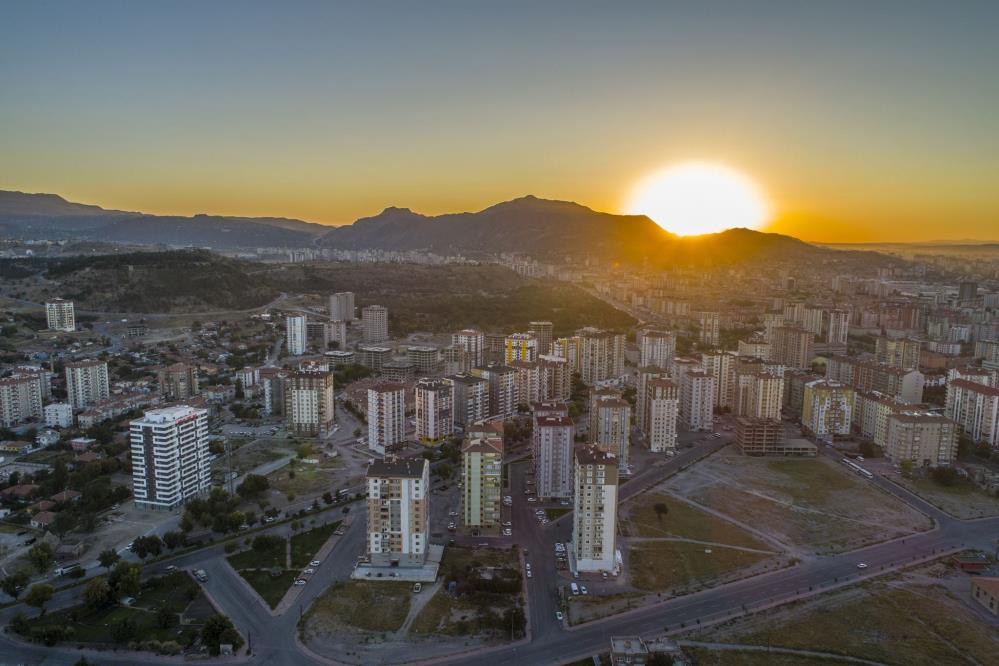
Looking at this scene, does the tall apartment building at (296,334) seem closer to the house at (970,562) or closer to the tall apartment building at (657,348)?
the tall apartment building at (657,348)

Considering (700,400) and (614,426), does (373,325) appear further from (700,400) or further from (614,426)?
(614,426)

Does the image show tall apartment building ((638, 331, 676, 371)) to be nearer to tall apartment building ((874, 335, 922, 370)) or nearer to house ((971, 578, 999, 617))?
tall apartment building ((874, 335, 922, 370))

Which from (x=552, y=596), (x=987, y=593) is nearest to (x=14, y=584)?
(x=552, y=596)

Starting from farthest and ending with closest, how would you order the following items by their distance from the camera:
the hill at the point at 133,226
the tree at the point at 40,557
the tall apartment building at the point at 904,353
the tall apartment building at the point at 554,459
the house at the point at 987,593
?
the hill at the point at 133,226 → the tall apartment building at the point at 904,353 → the tall apartment building at the point at 554,459 → the tree at the point at 40,557 → the house at the point at 987,593

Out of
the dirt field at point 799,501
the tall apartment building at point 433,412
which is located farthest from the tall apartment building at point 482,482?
the tall apartment building at point 433,412

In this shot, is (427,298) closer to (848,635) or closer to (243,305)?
(243,305)

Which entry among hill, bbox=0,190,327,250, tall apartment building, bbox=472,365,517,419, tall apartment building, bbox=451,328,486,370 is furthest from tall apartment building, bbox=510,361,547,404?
hill, bbox=0,190,327,250
